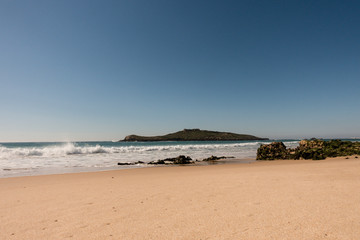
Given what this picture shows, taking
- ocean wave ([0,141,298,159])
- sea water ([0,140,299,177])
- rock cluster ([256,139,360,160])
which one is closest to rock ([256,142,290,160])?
rock cluster ([256,139,360,160])

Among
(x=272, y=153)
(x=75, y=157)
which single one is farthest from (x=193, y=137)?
(x=272, y=153)

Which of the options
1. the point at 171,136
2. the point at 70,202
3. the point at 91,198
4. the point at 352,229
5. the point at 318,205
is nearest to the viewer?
the point at 352,229

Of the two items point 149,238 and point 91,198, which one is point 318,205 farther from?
point 91,198

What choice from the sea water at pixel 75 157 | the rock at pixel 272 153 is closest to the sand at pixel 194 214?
the sea water at pixel 75 157

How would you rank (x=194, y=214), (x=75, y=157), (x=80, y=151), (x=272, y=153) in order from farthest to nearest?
(x=80, y=151)
(x=75, y=157)
(x=272, y=153)
(x=194, y=214)

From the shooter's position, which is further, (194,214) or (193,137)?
(193,137)

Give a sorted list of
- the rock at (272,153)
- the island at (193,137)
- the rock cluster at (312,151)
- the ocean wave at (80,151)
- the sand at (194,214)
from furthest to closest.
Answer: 1. the island at (193,137)
2. the ocean wave at (80,151)
3. the rock at (272,153)
4. the rock cluster at (312,151)
5. the sand at (194,214)

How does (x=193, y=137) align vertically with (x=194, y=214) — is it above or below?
above

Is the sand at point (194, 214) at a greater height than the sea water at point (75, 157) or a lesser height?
greater

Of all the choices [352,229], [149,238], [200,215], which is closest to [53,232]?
[149,238]

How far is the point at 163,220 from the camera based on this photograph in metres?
3.98

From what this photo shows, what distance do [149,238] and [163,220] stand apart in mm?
712

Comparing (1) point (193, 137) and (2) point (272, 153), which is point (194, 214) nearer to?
(2) point (272, 153)

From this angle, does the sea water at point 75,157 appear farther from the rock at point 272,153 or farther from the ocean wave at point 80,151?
the rock at point 272,153
